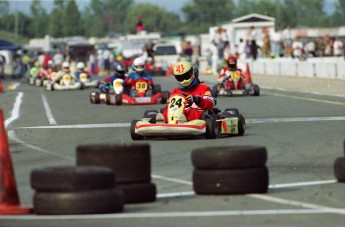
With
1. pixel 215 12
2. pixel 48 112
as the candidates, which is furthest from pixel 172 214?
pixel 215 12

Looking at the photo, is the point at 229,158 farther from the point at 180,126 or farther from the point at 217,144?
the point at 180,126

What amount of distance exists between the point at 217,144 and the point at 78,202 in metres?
6.93

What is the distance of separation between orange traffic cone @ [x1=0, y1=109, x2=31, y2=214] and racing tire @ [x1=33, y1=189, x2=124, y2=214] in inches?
13.9

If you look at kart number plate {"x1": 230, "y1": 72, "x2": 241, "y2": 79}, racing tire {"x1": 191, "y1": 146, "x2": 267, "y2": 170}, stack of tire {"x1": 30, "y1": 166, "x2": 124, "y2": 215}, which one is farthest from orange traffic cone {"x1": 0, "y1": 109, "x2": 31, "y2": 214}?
kart number plate {"x1": 230, "y1": 72, "x2": 241, "y2": 79}

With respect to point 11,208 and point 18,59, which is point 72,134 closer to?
point 11,208

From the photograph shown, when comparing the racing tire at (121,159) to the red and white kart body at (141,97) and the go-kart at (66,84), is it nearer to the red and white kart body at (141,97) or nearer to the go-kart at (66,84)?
the red and white kart body at (141,97)

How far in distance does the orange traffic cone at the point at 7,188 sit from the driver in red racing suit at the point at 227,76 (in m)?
20.9

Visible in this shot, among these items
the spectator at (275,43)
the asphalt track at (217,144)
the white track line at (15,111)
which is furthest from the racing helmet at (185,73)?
the spectator at (275,43)

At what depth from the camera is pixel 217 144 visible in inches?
622

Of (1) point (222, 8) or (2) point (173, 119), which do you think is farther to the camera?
(1) point (222, 8)

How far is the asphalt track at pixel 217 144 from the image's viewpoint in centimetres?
906

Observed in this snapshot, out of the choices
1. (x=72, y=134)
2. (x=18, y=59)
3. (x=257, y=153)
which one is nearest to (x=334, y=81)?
(x=72, y=134)

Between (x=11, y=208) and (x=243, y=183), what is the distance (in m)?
2.00

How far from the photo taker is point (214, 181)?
398 inches
